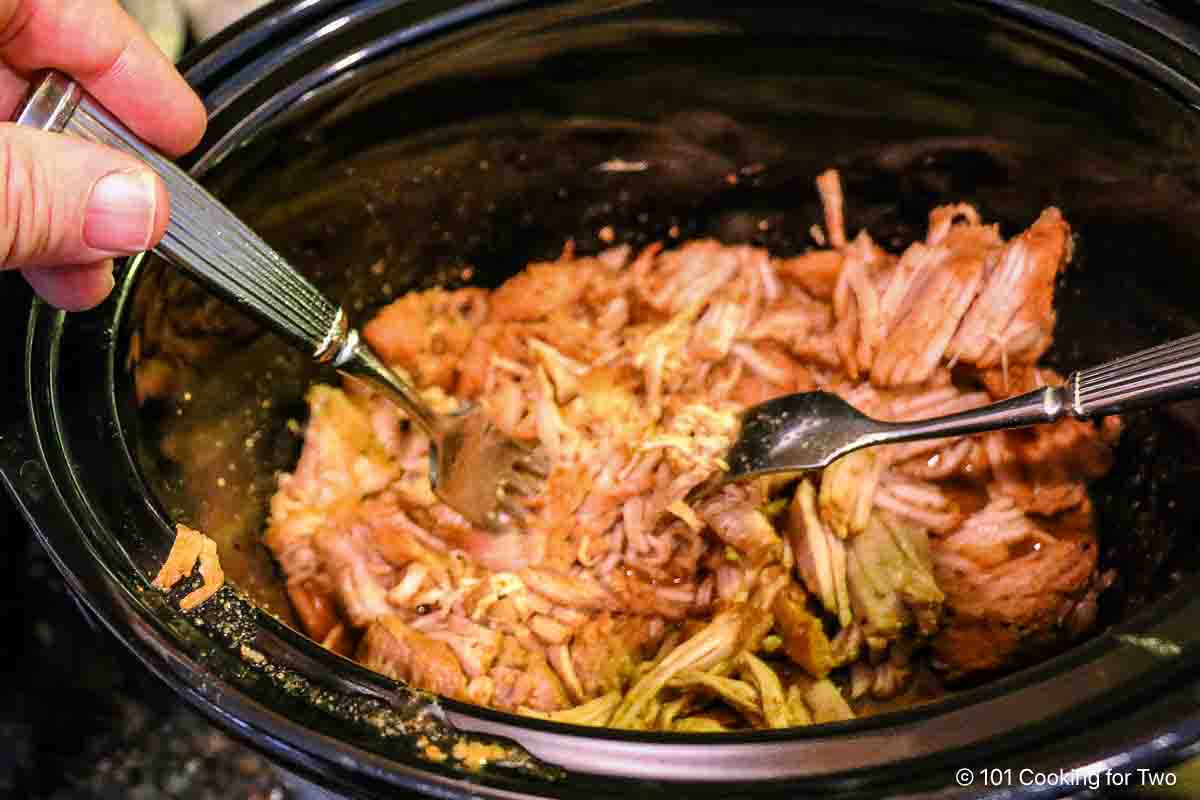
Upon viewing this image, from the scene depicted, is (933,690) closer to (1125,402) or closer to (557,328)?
(1125,402)

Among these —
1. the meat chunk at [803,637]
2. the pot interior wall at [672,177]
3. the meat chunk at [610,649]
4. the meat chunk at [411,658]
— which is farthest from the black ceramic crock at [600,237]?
the meat chunk at [610,649]

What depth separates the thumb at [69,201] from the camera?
0.89m

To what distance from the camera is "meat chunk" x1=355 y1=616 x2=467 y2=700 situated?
3.99 feet

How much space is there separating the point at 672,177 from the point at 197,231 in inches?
33.7

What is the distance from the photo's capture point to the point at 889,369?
1471 mm

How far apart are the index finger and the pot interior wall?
105mm

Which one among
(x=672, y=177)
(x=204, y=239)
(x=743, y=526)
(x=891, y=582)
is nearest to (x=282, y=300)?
(x=204, y=239)

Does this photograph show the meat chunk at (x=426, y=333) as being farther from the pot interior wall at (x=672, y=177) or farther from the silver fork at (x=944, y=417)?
the silver fork at (x=944, y=417)

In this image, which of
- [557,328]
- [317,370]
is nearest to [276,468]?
[317,370]

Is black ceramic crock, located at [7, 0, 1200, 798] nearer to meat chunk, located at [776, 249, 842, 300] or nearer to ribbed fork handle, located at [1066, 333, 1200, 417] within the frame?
meat chunk, located at [776, 249, 842, 300]

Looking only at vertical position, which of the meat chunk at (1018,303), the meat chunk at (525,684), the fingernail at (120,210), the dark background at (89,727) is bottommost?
the dark background at (89,727)

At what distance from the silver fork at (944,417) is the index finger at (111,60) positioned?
870mm

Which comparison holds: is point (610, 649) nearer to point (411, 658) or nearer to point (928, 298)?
point (411, 658)

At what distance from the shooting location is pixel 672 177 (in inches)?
66.6
